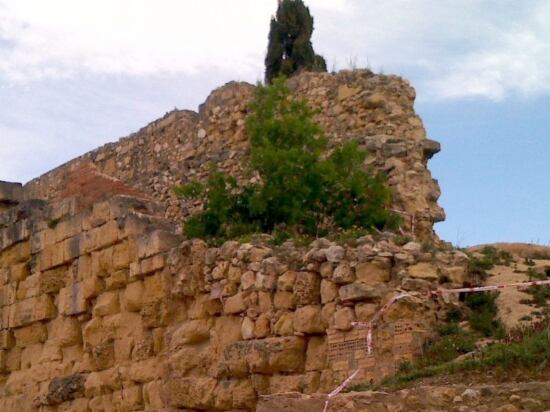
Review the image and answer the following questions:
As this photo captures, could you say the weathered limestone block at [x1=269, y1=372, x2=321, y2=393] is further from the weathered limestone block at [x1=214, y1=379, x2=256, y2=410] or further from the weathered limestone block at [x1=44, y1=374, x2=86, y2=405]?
the weathered limestone block at [x1=44, y1=374, x2=86, y2=405]

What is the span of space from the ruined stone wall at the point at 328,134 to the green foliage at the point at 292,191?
1.05 meters

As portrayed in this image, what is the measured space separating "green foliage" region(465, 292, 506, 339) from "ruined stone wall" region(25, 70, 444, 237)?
377cm

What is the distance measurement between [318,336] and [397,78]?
6.03 m

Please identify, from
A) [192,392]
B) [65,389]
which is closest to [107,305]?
[65,389]

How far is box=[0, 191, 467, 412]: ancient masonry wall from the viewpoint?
8164 millimetres

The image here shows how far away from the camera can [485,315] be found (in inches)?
316

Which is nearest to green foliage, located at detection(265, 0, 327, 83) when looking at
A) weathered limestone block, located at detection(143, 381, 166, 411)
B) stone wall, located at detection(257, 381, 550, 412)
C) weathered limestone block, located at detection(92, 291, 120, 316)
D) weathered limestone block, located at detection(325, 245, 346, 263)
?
weathered limestone block, located at detection(92, 291, 120, 316)

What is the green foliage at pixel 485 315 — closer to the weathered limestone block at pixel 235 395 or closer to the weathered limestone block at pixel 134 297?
the weathered limestone block at pixel 235 395

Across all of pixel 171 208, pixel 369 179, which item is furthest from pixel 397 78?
pixel 171 208

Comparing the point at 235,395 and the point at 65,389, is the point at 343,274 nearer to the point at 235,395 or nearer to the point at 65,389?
the point at 235,395

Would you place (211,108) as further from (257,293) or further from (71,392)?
(257,293)

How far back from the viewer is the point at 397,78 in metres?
13.6

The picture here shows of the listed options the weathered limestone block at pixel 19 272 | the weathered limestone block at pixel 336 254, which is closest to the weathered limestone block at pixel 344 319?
the weathered limestone block at pixel 336 254

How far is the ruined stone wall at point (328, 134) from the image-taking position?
12531 mm
